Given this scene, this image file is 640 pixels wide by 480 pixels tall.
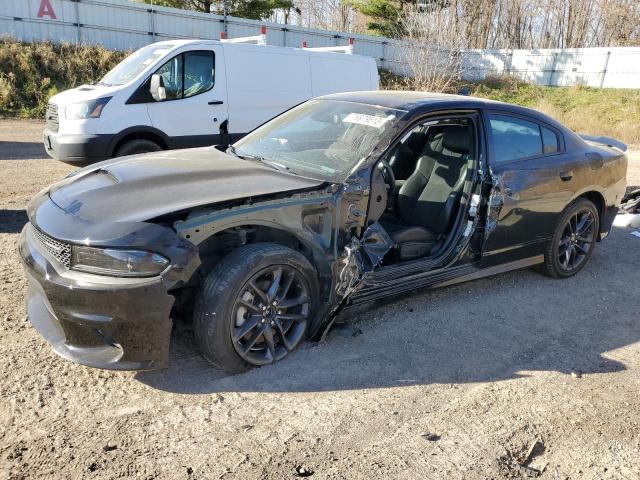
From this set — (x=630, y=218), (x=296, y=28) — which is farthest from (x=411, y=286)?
(x=296, y=28)

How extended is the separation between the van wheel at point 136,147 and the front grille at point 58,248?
4.87 m

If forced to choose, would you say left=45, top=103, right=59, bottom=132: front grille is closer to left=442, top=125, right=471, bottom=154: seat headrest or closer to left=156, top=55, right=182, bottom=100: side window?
left=156, top=55, right=182, bottom=100: side window

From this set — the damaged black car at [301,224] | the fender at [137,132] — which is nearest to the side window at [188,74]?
the fender at [137,132]

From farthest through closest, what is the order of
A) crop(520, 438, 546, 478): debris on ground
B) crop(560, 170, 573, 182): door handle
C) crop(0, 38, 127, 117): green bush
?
crop(0, 38, 127, 117): green bush
crop(560, 170, 573, 182): door handle
crop(520, 438, 546, 478): debris on ground

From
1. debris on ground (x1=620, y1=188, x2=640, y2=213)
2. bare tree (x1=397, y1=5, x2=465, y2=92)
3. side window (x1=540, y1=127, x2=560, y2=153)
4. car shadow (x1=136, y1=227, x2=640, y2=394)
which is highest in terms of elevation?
bare tree (x1=397, y1=5, x2=465, y2=92)

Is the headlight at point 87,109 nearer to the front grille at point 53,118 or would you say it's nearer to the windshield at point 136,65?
the front grille at point 53,118

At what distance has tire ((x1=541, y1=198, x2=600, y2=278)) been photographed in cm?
497

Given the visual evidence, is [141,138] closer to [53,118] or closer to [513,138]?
[53,118]

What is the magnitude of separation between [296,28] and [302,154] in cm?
2243

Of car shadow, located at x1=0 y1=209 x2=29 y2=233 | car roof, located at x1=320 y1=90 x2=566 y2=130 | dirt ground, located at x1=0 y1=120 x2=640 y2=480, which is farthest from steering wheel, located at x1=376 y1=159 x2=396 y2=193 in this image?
car shadow, located at x1=0 y1=209 x2=29 y2=233

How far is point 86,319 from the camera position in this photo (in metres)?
2.79

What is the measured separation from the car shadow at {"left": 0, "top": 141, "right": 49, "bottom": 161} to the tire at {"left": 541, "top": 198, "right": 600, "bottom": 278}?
9.10 m

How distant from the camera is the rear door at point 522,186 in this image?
4.32m

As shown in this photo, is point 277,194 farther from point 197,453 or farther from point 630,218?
point 630,218
